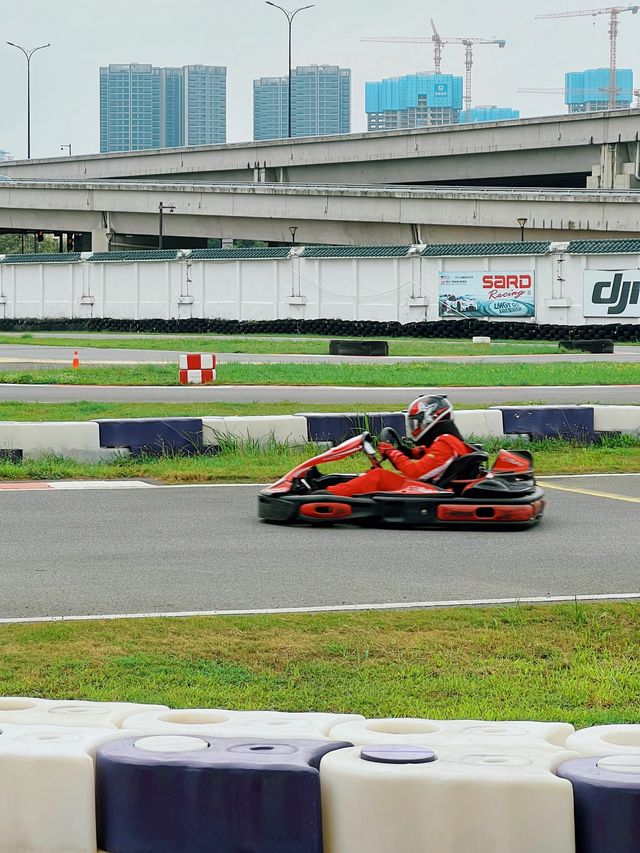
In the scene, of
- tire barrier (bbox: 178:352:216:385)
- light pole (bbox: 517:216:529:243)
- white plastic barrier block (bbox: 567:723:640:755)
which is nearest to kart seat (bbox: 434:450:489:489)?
white plastic barrier block (bbox: 567:723:640:755)

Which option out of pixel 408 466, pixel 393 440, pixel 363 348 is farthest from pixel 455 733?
pixel 363 348

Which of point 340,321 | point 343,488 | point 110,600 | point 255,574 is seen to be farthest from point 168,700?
point 340,321

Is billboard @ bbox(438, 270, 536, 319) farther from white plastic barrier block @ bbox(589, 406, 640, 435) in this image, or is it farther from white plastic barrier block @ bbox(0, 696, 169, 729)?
white plastic barrier block @ bbox(0, 696, 169, 729)

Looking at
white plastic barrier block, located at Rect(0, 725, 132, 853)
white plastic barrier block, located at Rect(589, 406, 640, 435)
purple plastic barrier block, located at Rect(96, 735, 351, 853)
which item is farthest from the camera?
white plastic barrier block, located at Rect(589, 406, 640, 435)

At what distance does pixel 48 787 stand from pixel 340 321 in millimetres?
47207

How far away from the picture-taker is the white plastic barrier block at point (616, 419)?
1545 centimetres

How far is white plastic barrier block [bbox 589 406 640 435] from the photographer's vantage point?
15.5m

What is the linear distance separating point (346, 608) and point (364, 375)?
19330mm

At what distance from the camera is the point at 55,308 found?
58781 millimetres

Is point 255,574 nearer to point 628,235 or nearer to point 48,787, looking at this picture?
point 48,787

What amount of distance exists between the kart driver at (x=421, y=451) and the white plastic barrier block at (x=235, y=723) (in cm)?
574

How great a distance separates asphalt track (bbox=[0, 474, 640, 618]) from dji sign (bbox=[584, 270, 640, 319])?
34.5 m

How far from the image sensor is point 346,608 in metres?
7.26

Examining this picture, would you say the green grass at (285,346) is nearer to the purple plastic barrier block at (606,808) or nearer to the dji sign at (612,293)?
the dji sign at (612,293)
